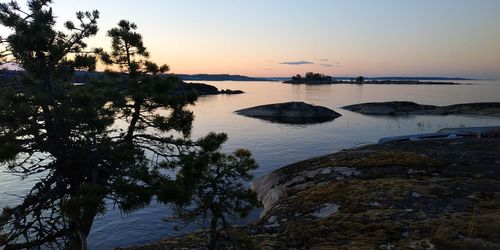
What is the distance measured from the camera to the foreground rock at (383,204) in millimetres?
12680

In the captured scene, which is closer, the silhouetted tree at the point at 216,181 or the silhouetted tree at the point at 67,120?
the silhouetted tree at the point at 67,120

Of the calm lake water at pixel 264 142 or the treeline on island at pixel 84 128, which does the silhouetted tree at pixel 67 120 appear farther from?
the calm lake water at pixel 264 142

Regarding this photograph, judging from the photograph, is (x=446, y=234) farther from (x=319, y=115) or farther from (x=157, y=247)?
(x=319, y=115)

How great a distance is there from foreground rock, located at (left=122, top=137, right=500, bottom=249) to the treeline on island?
2677 mm

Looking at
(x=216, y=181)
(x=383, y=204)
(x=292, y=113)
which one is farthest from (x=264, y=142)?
(x=216, y=181)

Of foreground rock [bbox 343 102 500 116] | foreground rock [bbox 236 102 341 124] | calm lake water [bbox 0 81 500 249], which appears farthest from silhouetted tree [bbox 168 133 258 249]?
foreground rock [bbox 343 102 500 116]

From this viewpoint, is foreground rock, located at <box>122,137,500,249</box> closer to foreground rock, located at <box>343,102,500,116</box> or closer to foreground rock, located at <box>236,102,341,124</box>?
foreground rock, located at <box>236,102,341,124</box>

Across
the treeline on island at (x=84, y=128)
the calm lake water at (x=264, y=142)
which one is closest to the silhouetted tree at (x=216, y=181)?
the treeline on island at (x=84, y=128)

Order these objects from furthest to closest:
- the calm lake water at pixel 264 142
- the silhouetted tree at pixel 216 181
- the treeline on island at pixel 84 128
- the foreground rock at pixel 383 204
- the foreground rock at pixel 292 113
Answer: the foreground rock at pixel 292 113, the calm lake water at pixel 264 142, the foreground rock at pixel 383 204, the silhouetted tree at pixel 216 181, the treeline on island at pixel 84 128

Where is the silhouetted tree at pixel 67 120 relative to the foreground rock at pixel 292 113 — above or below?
above

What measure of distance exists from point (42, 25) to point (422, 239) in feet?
43.6

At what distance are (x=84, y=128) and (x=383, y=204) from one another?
1299 cm

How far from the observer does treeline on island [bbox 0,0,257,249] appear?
952 centimetres

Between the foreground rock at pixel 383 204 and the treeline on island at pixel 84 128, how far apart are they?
268cm
